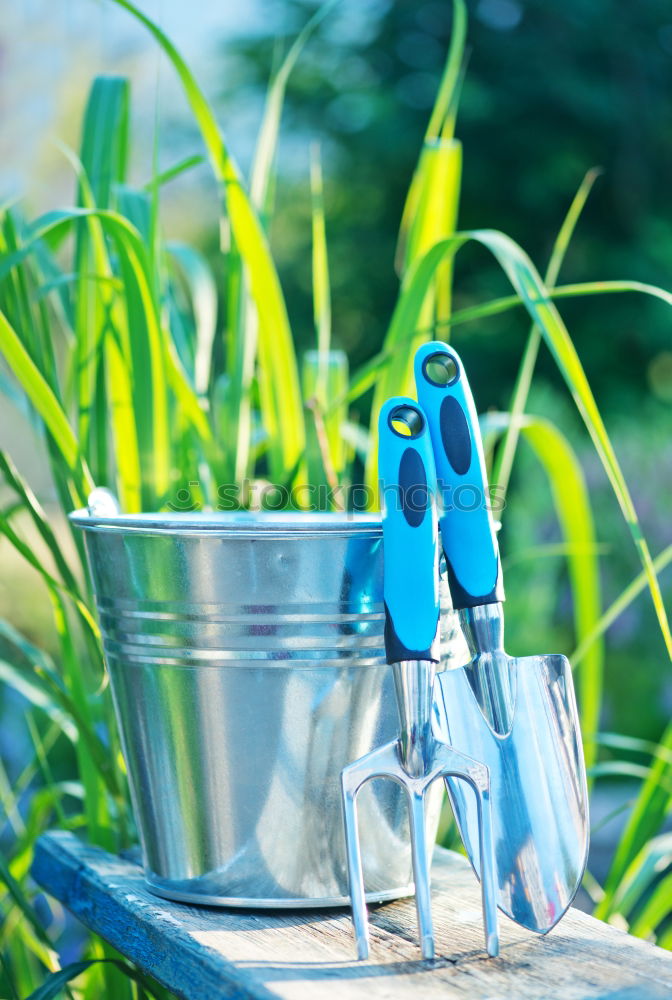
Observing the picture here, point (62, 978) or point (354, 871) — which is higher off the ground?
point (354, 871)

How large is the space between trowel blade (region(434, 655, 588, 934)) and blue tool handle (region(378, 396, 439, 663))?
61 millimetres

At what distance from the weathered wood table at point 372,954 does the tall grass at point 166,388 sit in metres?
0.11

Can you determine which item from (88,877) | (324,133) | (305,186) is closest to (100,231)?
(88,877)

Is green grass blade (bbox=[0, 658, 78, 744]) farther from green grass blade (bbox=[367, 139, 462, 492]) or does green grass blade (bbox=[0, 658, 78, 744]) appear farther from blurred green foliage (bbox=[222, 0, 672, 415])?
blurred green foliage (bbox=[222, 0, 672, 415])

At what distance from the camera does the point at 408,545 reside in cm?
48

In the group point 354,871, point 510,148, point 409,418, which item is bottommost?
point 354,871

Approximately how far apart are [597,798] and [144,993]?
56.3 inches

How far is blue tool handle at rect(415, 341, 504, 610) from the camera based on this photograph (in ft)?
1.66

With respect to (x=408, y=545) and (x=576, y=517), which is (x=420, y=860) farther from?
(x=576, y=517)

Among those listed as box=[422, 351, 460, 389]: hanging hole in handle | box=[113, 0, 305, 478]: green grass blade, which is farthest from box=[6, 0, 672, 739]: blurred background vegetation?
box=[422, 351, 460, 389]: hanging hole in handle

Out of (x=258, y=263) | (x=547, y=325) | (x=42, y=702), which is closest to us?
(x=547, y=325)

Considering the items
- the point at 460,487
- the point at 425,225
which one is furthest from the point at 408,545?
the point at 425,225

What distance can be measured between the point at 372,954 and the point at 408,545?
0.20 metres

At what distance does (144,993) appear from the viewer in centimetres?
65
